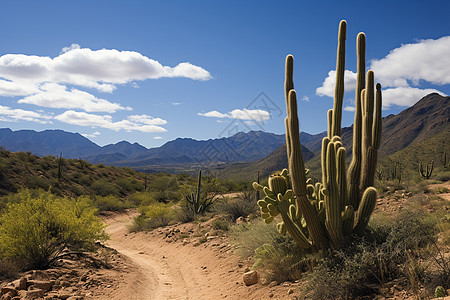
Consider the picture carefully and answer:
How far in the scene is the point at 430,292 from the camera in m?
3.89

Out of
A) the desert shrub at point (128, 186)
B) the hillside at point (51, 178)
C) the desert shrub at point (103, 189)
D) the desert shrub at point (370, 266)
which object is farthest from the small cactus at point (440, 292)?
the desert shrub at point (128, 186)

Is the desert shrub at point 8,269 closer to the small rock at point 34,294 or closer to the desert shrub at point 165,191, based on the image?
the small rock at point 34,294

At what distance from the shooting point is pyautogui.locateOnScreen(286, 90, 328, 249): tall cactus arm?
564 cm

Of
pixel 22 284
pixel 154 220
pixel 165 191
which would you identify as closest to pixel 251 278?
pixel 22 284

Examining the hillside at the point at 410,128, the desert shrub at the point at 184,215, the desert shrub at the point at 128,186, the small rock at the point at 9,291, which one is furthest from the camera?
the hillside at the point at 410,128

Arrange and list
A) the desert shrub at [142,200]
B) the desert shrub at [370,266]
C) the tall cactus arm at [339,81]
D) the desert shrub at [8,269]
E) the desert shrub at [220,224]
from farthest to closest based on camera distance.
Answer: the desert shrub at [142,200]
the desert shrub at [220,224]
the tall cactus arm at [339,81]
the desert shrub at [8,269]
the desert shrub at [370,266]

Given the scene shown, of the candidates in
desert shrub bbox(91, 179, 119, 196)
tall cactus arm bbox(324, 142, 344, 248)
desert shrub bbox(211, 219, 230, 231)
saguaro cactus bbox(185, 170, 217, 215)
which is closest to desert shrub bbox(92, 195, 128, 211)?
desert shrub bbox(91, 179, 119, 196)

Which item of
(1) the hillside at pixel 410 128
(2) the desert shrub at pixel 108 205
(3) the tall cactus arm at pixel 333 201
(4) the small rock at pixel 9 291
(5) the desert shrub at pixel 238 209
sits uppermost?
(1) the hillside at pixel 410 128

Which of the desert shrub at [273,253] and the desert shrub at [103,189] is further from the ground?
the desert shrub at [273,253]

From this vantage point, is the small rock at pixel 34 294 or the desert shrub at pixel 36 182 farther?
the desert shrub at pixel 36 182

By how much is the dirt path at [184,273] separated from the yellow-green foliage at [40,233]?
1166mm

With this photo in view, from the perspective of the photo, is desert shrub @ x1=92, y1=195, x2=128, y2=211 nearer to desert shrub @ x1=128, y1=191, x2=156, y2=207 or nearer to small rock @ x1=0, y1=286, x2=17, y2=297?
desert shrub @ x1=128, y1=191, x2=156, y2=207

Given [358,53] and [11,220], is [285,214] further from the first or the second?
[11,220]

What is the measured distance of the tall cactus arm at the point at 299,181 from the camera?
564cm
